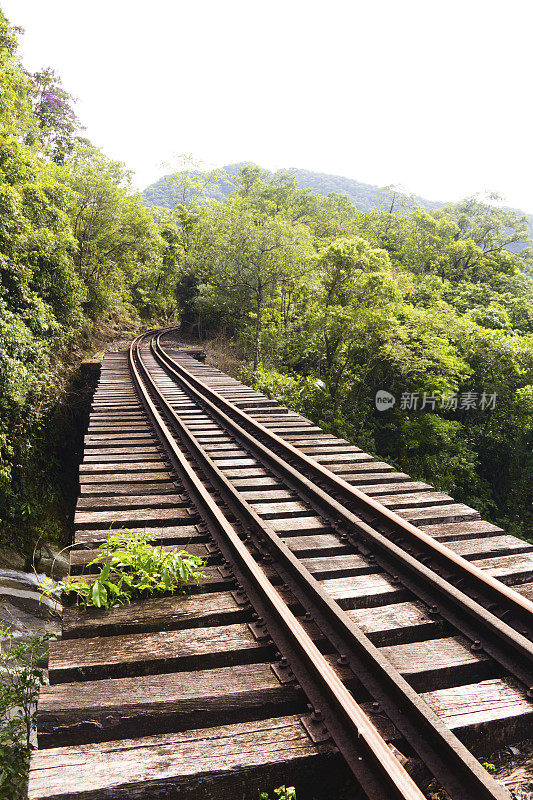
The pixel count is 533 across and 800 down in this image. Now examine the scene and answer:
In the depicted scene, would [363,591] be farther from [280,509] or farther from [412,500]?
[412,500]

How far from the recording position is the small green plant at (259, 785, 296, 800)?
192 centimetres

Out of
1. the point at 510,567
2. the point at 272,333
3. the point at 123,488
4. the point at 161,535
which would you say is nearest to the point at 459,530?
the point at 510,567

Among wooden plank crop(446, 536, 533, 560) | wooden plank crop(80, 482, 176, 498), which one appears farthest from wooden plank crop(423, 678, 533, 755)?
wooden plank crop(80, 482, 176, 498)

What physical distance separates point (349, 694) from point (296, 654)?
1.54ft

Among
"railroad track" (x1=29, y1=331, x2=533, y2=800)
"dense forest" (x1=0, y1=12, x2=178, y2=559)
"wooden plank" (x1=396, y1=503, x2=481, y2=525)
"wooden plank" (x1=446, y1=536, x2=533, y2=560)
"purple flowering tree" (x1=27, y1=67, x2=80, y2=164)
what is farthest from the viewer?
"purple flowering tree" (x1=27, y1=67, x2=80, y2=164)

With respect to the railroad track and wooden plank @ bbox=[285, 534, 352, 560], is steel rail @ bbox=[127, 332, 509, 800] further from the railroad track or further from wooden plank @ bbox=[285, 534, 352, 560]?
wooden plank @ bbox=[285, 534, 352, 560]

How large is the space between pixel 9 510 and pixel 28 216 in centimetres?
676

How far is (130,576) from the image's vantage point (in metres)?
3.30

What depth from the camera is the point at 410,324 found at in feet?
52.0

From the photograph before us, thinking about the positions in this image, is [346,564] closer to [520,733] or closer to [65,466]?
[520,733]

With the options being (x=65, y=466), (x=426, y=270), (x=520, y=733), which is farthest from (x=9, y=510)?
(x=426, y=270)

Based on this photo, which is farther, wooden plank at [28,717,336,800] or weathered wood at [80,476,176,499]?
weathered wood at [80,476,176,499]

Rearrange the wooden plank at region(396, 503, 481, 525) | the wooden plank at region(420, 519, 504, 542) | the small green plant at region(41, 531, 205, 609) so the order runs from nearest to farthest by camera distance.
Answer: the small green plant at region(41, 531, 205, 609), the wooden plank at region(420, 519, 504, 542), the wooden plank at region(396, 503, 481, 525)

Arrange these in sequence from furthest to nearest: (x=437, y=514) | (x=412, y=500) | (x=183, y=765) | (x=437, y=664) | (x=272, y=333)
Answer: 1. (x=272, y=333)
2. (x=412, y=500)
3. (x=437, y=514)
4. (x=437, y=664)
5. (x=183, y=765)
